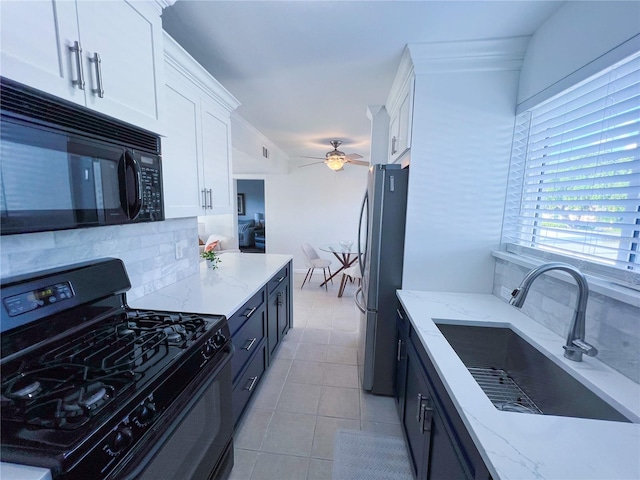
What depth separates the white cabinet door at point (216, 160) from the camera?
200 centimetres

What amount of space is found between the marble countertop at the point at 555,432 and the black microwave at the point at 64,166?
1353mm

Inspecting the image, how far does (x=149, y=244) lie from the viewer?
170 centimetres

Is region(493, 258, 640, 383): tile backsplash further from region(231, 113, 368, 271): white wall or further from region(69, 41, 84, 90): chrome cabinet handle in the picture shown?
region(231, 113, 368, 271): white wall

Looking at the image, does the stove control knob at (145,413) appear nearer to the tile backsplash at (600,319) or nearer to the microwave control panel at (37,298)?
the microwave control panel at (37,298)

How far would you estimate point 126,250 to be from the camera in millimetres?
1520

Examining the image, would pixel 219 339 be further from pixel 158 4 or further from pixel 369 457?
pixel 158 4

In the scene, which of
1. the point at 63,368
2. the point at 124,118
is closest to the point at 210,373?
the point at 63,368

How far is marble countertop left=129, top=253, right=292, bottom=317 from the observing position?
1.51 m

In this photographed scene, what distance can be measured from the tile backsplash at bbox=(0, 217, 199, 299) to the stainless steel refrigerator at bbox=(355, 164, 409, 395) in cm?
139

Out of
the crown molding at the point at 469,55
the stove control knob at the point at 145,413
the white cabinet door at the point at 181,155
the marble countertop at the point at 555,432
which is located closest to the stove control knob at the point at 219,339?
the stove control knob at the point at 145,413

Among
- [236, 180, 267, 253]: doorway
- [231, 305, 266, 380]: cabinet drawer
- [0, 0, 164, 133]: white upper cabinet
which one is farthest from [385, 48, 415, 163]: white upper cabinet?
[236, 180, 267, 253]: doorway

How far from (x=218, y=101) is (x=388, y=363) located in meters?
2.37

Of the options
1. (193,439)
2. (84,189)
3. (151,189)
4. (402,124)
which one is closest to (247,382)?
(193,439)

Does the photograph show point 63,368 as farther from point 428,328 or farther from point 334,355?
point 334,355
